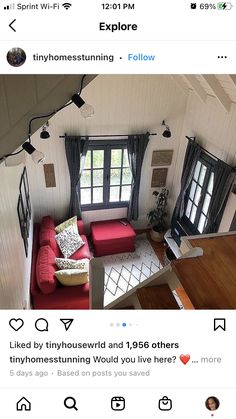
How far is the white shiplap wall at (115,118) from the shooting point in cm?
382

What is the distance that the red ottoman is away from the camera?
4.27 meters

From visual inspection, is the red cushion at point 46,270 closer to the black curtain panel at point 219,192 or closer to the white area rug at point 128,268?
the white area rug at point 128,268

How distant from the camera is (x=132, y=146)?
4184 millimetres

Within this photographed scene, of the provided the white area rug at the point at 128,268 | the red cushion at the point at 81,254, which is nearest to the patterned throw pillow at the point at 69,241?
the red cushion at the point at 81,254

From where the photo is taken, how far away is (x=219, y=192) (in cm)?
330
